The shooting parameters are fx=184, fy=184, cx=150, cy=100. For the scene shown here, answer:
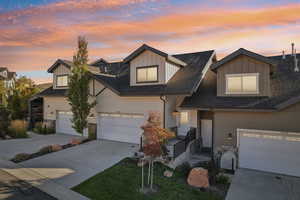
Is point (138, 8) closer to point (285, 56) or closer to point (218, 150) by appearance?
point (218, 150)

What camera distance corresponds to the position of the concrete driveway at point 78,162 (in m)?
8.30

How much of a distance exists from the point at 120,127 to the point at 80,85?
4.45 meters

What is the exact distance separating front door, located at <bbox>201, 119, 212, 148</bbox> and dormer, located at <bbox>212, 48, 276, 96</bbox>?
2373 millimetres

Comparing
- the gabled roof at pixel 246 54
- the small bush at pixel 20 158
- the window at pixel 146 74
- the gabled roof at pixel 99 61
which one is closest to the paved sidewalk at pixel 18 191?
the small bush at pixel 20 158

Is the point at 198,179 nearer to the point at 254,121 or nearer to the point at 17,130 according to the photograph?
the point at 254,121

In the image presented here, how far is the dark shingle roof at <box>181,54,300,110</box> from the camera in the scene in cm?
980

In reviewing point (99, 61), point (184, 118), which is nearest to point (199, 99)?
point (184, 118)

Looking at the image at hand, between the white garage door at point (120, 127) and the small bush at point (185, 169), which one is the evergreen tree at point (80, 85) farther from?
the small bush at point (185, 169)

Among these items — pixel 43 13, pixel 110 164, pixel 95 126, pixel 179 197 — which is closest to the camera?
pixel 179 197

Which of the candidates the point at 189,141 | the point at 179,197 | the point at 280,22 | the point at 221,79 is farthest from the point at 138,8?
the point at 179,197

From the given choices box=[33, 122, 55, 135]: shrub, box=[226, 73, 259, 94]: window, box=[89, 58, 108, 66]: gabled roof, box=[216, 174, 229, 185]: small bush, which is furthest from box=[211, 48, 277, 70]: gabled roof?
box=[33, 122, 55, 135]: shrub

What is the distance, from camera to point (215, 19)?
12695 millimetres

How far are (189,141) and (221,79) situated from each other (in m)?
4.42

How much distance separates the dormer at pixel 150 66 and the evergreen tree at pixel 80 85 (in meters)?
3.31
